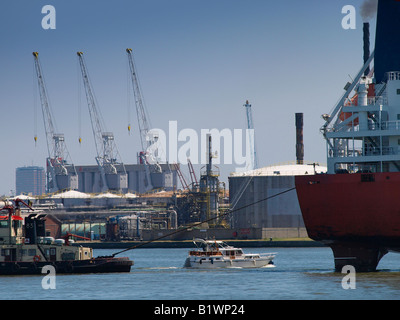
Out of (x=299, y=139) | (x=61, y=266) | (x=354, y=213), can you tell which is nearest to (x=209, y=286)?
(x=354, y=213)

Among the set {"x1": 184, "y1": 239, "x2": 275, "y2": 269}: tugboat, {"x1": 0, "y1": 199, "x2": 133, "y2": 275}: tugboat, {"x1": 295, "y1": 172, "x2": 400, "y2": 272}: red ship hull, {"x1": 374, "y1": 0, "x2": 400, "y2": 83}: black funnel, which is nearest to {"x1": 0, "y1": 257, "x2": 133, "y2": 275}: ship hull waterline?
{"x1": 0, "y1": 199, "x2": 133, "y2": 275}: tugboat

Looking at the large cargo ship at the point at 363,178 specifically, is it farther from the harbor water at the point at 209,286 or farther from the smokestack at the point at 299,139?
the smokestack at the point at 299,139

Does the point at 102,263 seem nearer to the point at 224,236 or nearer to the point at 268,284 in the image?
the point at 268,284

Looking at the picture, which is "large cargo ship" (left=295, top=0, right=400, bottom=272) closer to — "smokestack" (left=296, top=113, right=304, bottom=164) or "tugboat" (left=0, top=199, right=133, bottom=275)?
"tugboat" (left=0, top=199, right=133, bottom=275)

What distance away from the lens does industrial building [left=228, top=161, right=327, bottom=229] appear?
149250mm

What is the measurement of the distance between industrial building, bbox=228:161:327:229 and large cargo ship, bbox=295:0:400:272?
82485mm

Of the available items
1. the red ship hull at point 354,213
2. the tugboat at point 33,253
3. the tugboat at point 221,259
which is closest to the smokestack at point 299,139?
the tugboat at point 221,259

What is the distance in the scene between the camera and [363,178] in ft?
189

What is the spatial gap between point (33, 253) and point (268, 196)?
87.2 meters

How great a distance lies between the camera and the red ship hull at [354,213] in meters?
56.7

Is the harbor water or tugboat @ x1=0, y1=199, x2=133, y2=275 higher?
tugboat @ x1=0, y1=199, x2=133, y2=275

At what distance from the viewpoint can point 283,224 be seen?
496 feet
